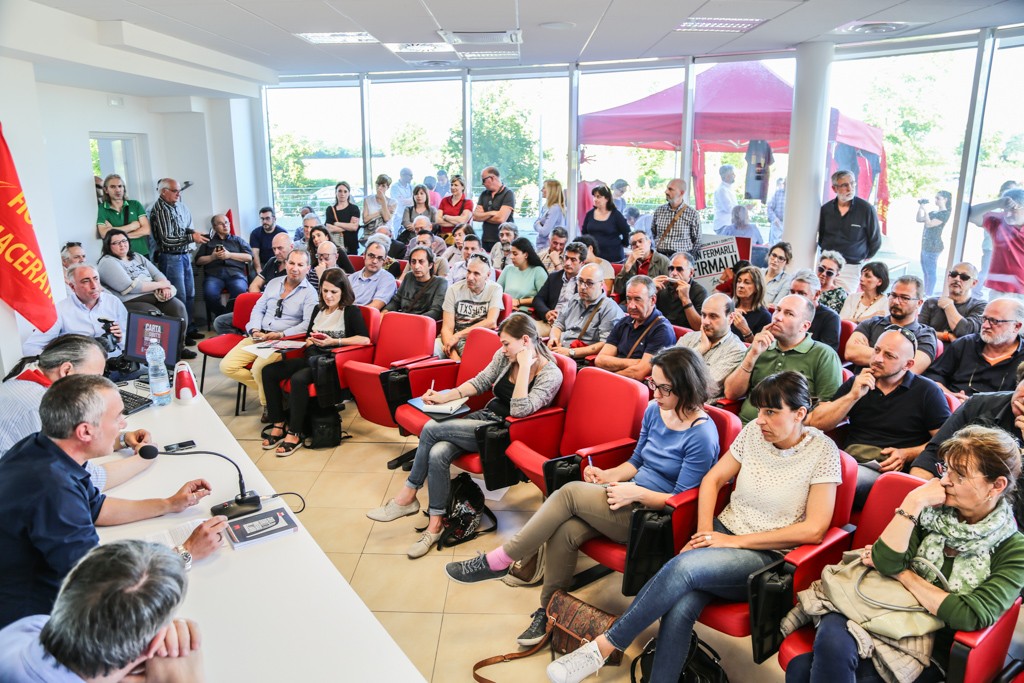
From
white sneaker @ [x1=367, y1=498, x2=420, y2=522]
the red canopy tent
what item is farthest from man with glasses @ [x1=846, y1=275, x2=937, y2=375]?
the red canopy tent

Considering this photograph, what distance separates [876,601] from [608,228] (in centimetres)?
552

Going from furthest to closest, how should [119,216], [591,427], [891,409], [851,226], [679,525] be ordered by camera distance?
[119,216] < [851,226] < [591,427] < [891,409] < [679,525]

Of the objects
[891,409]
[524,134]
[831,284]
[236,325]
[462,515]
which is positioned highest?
[524,134]

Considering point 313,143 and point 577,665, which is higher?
point 313,143

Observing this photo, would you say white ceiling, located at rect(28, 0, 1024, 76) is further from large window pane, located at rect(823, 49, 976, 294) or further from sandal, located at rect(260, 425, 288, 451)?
sandal, located at rect(260, 425, 288, 451)

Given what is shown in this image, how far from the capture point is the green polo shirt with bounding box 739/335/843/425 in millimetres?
3631

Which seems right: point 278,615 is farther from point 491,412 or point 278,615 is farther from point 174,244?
point 174,244

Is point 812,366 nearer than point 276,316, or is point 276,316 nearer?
point 812,366

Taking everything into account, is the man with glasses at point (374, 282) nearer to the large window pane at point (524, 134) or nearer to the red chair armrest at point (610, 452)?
the red chair armrest at point (610, 452)

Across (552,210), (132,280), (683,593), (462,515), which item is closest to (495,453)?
(462,515)

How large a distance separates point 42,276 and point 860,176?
7.96 m

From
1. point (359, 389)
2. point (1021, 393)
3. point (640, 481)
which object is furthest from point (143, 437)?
point (1021, 393)

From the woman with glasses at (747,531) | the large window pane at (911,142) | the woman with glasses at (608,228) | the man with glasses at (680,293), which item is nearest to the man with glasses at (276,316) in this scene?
the man with glasses at (680,293)

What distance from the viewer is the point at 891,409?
10.8 feet
